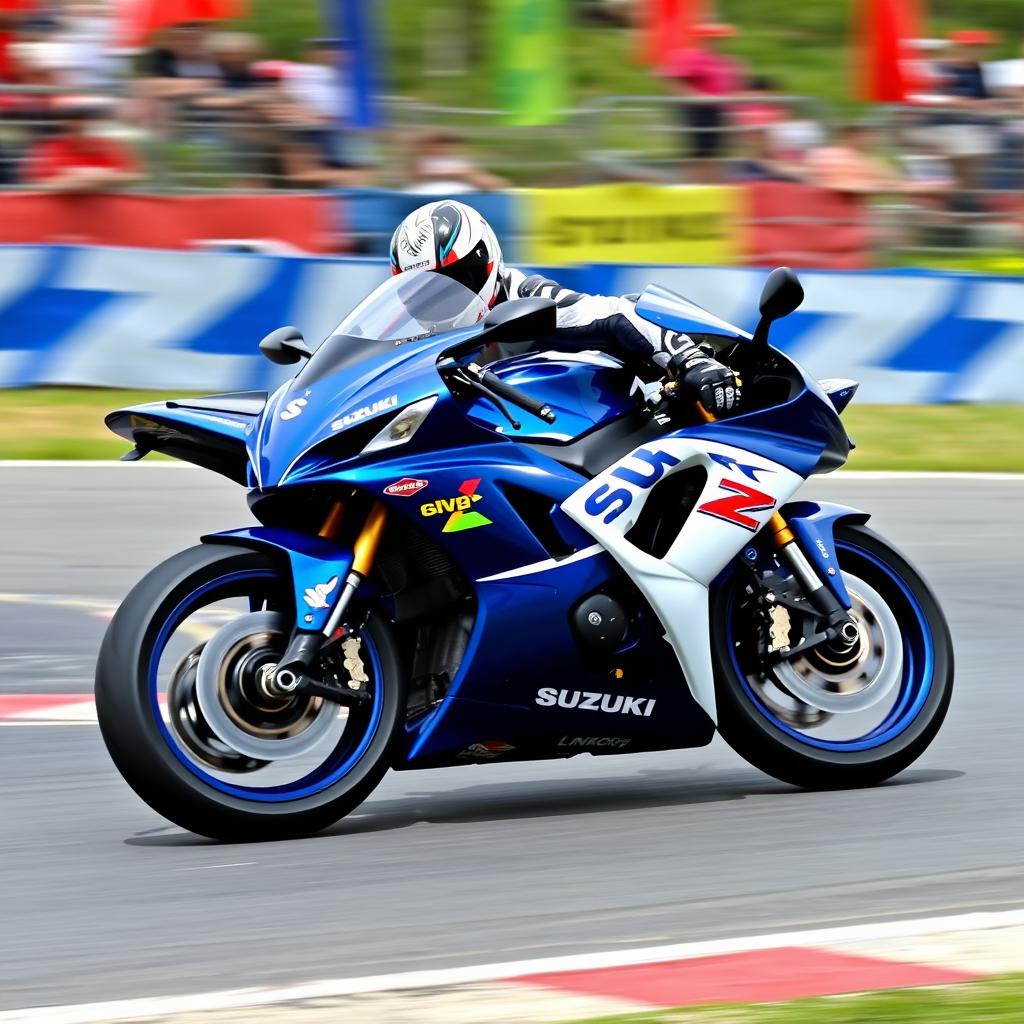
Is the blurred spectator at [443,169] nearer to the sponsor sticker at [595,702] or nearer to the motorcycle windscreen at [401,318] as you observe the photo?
the motorcycle windscreen at [401,318]

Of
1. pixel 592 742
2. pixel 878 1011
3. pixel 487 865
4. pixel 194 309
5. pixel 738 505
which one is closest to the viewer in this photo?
pixel 878 1011

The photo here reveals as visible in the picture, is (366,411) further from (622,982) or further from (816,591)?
(622,982)

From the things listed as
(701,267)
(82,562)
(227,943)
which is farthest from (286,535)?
(701,267)

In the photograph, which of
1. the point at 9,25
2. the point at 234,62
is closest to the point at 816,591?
the point at 234,62

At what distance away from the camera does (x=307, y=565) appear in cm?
476

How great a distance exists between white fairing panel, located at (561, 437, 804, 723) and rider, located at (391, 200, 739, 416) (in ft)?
0.55

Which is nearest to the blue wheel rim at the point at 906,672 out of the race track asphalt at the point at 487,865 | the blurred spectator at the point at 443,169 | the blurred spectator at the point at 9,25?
the race track asphalt at the point at 487,865

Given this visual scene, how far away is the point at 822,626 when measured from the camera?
5.28 m

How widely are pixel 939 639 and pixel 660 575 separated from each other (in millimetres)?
898

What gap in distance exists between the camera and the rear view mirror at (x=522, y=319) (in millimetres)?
4676

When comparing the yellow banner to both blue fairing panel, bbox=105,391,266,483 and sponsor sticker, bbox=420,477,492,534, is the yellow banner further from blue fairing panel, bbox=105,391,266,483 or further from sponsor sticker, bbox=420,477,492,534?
sponsor sticker, bbox=420,477,492,534

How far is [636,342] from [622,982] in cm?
193

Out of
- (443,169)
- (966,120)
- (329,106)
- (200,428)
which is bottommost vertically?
(966,120)

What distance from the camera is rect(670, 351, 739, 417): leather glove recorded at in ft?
16.9
